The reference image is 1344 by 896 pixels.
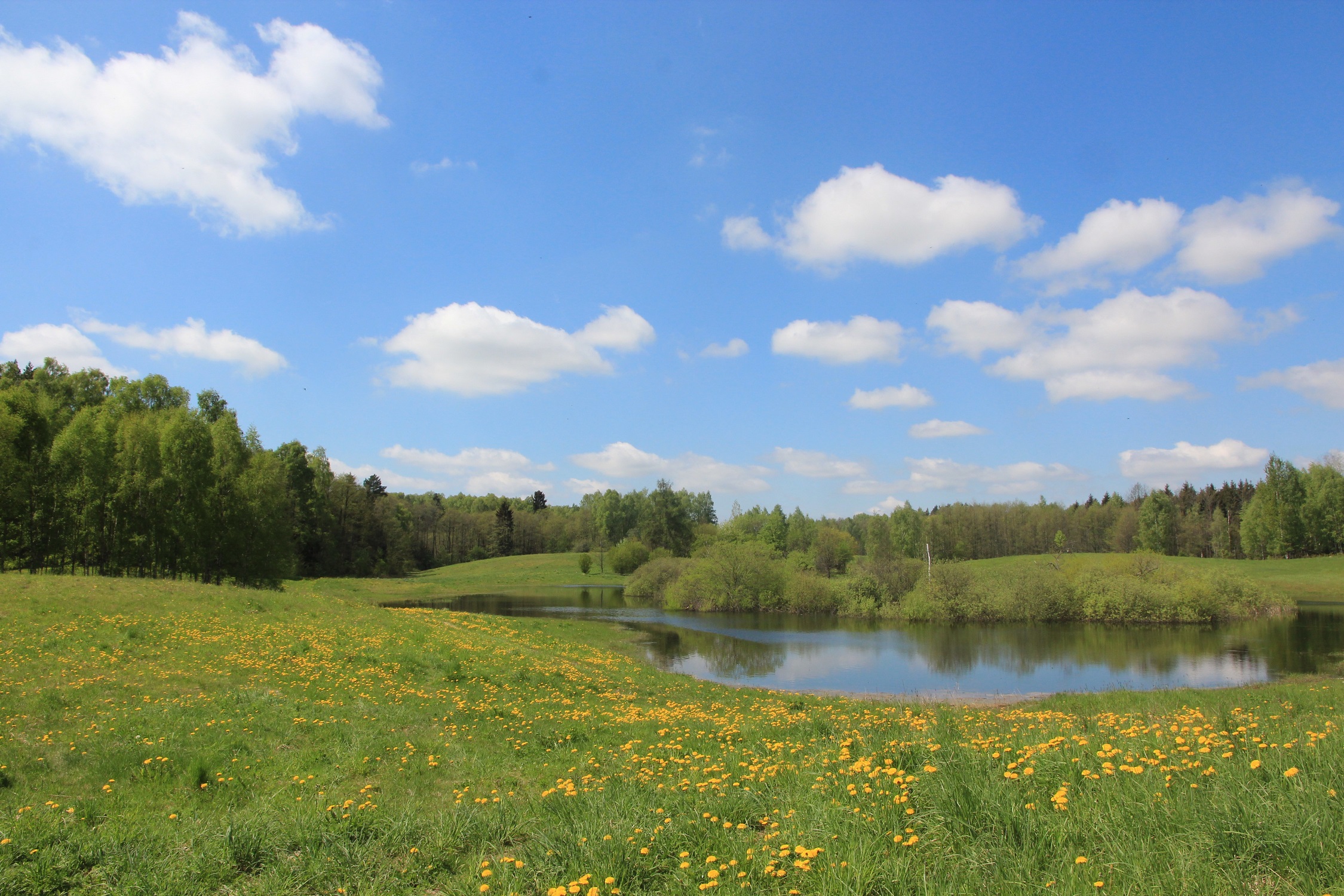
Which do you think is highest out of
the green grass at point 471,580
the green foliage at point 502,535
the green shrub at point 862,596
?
the green foliage at point 502,535

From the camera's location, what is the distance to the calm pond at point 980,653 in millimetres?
26219

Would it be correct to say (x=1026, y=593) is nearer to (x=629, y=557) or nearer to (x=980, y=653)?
(x=980, y=653)

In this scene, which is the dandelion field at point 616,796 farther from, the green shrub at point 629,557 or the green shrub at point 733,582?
the green shrub at point 629,557

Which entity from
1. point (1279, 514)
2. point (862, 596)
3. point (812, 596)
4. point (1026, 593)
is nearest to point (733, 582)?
point (812, 596)

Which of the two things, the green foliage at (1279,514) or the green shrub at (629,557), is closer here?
the green foliage at (1279,514)

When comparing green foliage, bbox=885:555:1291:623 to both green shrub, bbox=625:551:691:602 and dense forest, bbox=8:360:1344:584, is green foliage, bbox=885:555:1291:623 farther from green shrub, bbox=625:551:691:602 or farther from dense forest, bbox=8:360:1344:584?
green shrub, bbox=625:551:691:602

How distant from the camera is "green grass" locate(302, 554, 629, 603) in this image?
65.5 metres

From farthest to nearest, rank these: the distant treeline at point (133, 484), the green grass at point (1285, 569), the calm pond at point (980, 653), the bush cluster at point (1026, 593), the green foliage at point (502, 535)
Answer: the green foliage at point (502, 535)
the green grass at point (1285, 569)
the bush cluster at point (1026, 593)
the distant treeline at point (133, 484)
the calm pond at point (980, 653)

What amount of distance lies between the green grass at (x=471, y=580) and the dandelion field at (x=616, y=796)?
4873cm

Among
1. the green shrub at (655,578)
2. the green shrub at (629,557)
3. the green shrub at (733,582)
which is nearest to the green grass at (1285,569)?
the green shrub at (733,582)

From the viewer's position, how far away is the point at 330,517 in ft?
275

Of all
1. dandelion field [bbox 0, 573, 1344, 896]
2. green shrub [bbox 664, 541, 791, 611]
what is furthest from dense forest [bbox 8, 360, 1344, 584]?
dandelion field [bbox 0, 573, 1344, 896]

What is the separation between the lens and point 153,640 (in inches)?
683

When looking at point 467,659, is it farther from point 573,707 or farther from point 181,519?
point 181,519
